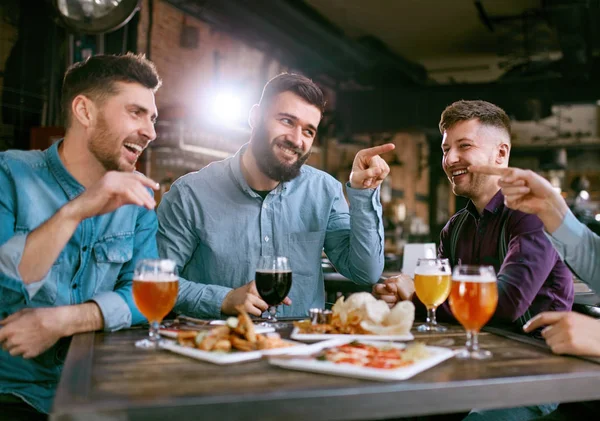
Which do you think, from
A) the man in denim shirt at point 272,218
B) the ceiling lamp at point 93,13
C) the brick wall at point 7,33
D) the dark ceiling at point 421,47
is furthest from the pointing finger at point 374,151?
the dark ceiling at point 421,47

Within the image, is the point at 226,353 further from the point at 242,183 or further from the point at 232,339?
the point at 242,183

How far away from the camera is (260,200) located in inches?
91.2

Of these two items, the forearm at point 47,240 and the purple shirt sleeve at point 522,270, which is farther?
the purple shirt sleeve at point 522,270

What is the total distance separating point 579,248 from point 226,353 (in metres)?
1.01

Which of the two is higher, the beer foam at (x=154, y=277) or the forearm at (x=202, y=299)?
the beer foam at (x=154, y=277)

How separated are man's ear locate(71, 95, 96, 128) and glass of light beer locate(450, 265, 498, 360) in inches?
47.3

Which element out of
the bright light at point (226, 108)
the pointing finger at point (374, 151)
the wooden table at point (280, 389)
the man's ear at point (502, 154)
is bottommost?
the wooden table at point (280, 389)

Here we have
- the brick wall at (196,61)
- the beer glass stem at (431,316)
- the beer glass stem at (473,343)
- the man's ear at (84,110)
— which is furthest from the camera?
the brick wall at (196,61)

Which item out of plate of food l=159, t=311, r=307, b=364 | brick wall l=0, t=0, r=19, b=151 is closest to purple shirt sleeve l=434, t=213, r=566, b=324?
plate of food l=159, t=311, r=307, b=364

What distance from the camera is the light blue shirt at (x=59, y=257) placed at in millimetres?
1623

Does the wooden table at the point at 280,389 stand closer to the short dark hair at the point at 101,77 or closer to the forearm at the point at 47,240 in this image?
the forearm at the point at 47,240

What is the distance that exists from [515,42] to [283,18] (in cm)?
420

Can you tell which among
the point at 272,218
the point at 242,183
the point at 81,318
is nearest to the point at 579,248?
the point at 272,218

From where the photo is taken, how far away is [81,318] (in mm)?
1497
